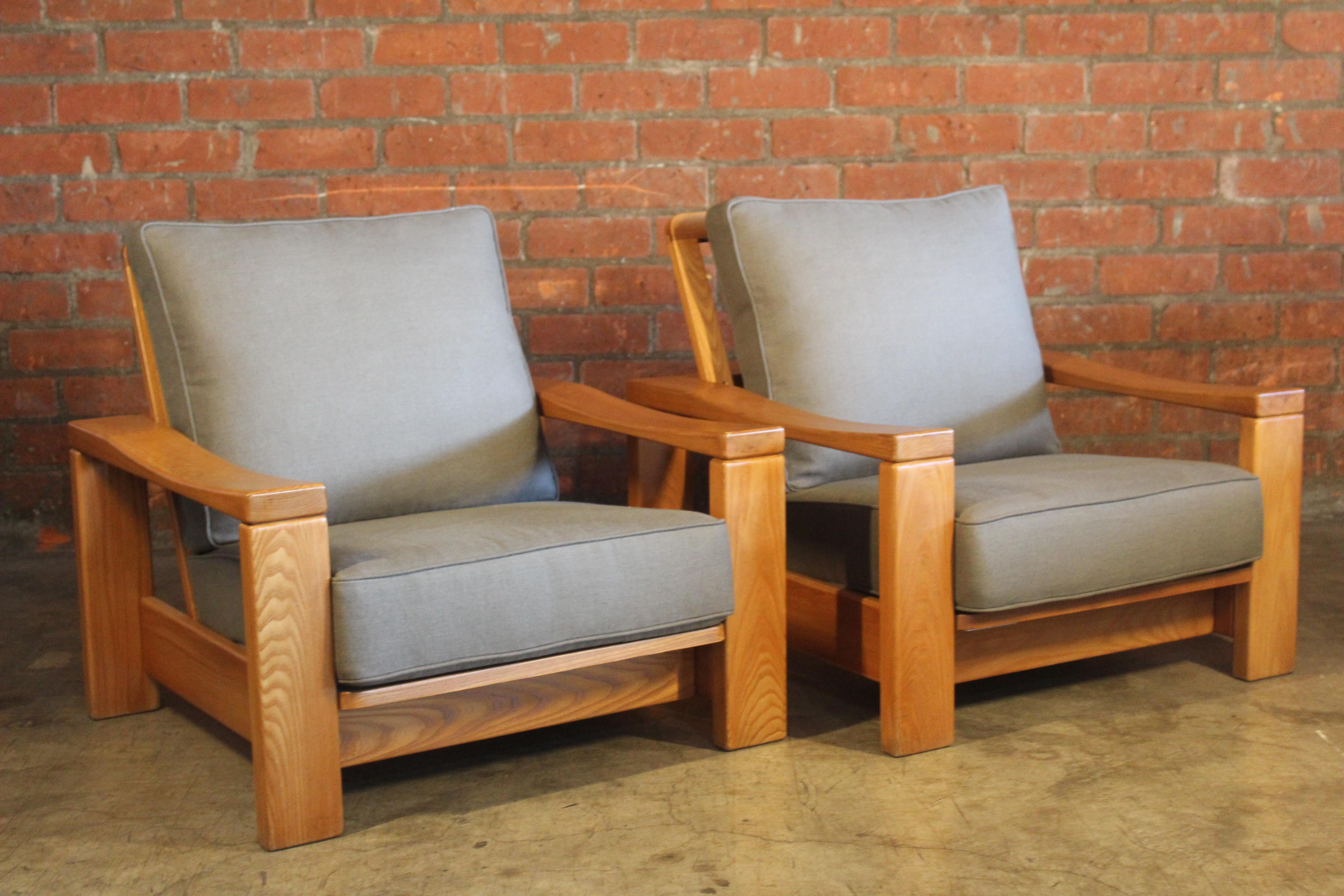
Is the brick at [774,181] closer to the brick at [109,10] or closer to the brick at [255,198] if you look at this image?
the brick at [255,198]

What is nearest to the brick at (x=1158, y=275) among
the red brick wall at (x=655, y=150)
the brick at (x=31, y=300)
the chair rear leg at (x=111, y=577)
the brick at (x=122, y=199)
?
the red brick wall at (x=655, y=150)

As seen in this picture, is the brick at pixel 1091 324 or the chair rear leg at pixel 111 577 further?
the brick at pixel 1091 324

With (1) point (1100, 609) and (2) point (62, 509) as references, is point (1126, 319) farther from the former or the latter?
(2) point (62, 509)

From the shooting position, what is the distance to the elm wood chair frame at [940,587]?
1.93 meters

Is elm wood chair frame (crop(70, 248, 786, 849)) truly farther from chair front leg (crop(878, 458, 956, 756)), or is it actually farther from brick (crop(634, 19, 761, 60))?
brick (crop(634, 19, 761, 60))

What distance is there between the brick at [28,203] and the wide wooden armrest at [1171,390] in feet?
7.02

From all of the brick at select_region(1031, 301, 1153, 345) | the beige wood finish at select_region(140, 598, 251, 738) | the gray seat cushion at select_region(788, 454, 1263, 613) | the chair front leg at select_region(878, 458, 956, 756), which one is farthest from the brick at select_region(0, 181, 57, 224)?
the brick at select_region(1031, 301, 1153, 345)

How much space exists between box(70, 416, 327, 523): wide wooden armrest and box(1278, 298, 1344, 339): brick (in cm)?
248

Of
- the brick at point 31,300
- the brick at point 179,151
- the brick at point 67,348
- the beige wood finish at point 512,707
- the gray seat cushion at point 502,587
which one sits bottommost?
the beige wood finish at point 512,707

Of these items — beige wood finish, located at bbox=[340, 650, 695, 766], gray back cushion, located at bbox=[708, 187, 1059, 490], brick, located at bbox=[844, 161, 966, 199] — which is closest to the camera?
beige wood finish, located at bbox=[340, 650, 695, 766]

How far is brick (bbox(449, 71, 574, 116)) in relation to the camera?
3.02m

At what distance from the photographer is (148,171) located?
3.01 metres

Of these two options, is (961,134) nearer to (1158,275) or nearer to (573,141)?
(1158,275)

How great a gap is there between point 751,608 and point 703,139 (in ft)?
4.76
